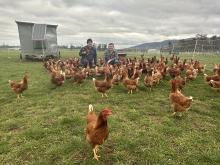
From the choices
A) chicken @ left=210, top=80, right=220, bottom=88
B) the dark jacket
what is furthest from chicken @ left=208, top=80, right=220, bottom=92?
the dark jacket

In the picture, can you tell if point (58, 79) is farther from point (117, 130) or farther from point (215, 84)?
point (215, 84)

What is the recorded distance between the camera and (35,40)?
3156cm

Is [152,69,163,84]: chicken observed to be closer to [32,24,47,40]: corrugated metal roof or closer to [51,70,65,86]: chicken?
[51,70,65,86]: chicken

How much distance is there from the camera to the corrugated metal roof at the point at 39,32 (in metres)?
31.4

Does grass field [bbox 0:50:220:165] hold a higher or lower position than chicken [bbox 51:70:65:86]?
lower

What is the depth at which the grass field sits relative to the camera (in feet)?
21.5

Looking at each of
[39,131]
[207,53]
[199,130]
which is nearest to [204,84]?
[199,130]

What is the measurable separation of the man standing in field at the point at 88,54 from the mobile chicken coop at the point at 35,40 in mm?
14588

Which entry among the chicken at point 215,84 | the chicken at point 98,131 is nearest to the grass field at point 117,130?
the chicken at point 215,84

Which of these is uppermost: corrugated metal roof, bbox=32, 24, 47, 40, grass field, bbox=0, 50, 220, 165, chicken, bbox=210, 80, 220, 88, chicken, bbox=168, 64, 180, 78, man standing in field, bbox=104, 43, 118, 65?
corrugated metal roof, bbox=32, 24, 47, 40

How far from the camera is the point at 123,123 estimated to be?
27.3ft

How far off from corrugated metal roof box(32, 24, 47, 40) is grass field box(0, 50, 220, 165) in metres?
20.0

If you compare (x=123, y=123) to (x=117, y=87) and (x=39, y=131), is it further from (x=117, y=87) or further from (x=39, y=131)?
(x=117, y=87)

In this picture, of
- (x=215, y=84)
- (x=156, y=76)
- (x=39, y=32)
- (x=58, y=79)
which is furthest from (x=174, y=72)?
(x=39, y=32)
